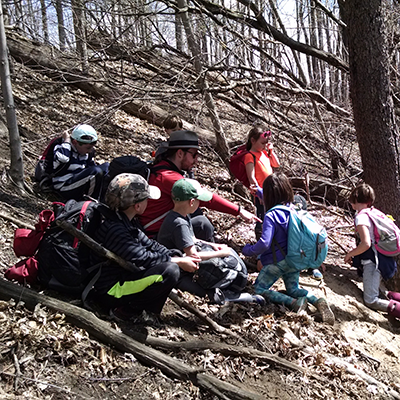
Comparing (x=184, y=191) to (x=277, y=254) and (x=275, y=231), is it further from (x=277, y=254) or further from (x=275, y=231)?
(x=277, y=254)

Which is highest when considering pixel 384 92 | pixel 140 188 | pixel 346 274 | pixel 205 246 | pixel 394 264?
pixel 384 92

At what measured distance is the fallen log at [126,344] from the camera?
2.77m

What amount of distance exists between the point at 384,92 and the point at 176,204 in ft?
9.74

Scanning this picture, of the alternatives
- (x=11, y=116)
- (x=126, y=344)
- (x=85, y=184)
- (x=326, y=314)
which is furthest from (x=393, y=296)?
(x=11, y=116)

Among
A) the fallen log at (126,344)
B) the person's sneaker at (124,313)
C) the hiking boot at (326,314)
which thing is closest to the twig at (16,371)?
the fallen log at (126,344)

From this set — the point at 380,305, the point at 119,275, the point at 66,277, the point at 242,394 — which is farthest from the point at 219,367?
the point at 380,305

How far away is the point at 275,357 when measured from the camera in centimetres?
324

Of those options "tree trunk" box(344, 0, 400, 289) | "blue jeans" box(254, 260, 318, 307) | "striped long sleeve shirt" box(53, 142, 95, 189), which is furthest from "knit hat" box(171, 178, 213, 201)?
"tree trunk" box(344, 0, 400, 289)

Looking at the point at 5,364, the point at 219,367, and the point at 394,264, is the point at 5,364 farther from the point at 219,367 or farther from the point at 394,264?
the point at 394,264

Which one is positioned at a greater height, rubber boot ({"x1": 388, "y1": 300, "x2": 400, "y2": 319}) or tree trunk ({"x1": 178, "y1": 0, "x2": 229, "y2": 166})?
tree trunk ({"x1": 178, "y1": 0, "x2": 229, "y2": 166})

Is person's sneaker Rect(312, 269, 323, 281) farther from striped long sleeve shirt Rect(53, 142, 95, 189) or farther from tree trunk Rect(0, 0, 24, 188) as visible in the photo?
tree trunk Rect(0, 0, 24, 188)

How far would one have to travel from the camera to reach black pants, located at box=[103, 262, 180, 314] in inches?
123

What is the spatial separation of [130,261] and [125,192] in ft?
1.69

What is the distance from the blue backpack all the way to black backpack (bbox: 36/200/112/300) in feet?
6.13
